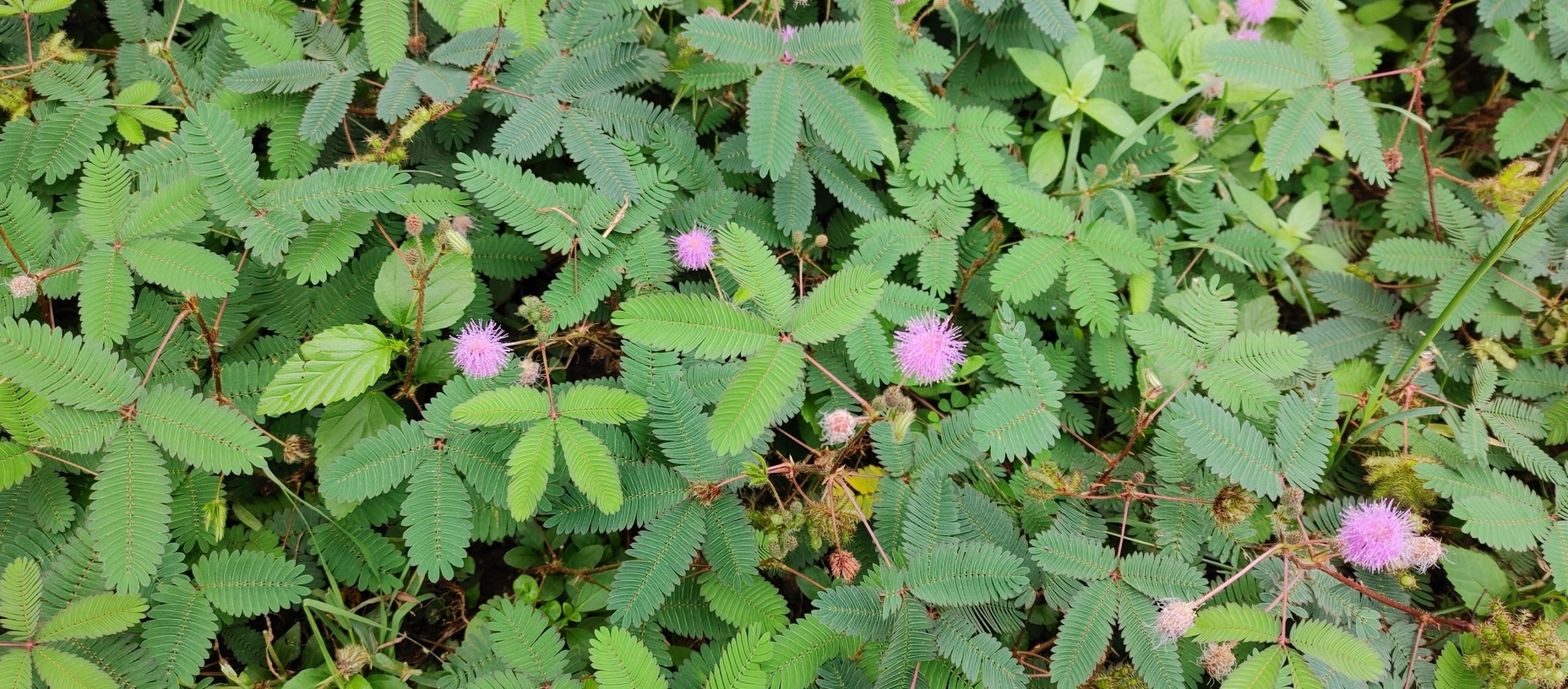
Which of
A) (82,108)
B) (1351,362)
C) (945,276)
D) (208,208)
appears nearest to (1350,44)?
(1351,362)

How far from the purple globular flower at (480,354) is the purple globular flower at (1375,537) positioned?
6.85 feet

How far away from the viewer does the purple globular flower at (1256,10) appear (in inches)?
112

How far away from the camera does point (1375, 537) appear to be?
6.60 feet

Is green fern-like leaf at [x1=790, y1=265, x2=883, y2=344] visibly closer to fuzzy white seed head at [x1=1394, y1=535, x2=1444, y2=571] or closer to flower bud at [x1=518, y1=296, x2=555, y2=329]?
flower bud at [x1=518, y1=296, x2=555, y2=329]

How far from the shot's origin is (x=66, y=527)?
188 centimetres

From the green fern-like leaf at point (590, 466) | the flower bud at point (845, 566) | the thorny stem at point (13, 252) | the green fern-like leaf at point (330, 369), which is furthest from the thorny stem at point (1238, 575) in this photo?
the thorny stem at point (13, 252)

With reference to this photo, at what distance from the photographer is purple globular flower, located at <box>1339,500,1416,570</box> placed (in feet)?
6.58

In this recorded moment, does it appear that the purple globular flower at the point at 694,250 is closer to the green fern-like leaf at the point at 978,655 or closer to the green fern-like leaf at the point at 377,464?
the green fern-like leaf at the point at 377,464

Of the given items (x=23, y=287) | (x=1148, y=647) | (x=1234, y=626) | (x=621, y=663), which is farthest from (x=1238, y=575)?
(x=23, y=287)

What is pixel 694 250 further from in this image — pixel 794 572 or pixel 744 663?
pixel 744 663

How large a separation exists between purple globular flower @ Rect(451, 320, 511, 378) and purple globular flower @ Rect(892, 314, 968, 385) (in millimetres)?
988

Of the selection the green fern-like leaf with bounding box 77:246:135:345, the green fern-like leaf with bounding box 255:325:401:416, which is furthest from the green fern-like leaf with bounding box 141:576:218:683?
the green fern-like leaf with bounding box 77:246:135:345

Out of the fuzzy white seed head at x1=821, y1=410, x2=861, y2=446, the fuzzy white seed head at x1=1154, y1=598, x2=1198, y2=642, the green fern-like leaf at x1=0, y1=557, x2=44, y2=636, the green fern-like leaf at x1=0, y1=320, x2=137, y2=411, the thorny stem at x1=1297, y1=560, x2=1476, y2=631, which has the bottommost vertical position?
the thorny stem at x1=1297, y1=560, x2=1476, y2=631

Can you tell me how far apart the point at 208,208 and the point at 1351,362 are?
3340 mm
